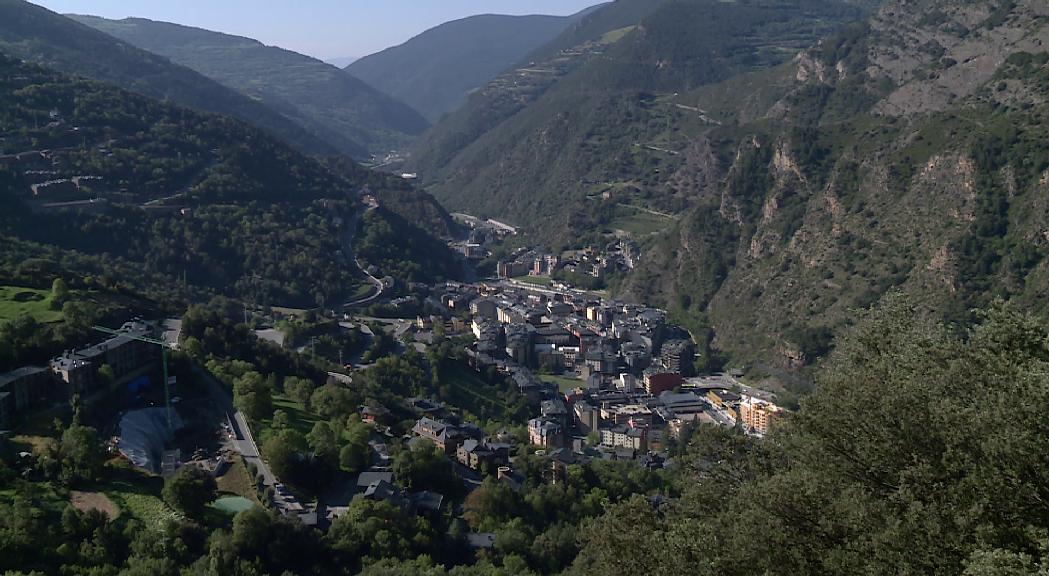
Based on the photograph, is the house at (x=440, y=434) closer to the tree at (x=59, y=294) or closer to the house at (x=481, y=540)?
the house at (x=481, y=540)

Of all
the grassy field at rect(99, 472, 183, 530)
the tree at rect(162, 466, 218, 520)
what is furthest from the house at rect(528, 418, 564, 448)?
the grassy field at rect(99, 472, 183, 530)

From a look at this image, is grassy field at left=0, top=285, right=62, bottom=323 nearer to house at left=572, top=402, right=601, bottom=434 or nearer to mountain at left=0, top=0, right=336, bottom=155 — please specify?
house at left=572, top=402, right=601, bottom=434

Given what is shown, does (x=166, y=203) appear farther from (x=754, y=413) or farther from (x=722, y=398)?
(x=754, y=413)

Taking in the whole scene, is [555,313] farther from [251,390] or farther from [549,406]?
[251,390]

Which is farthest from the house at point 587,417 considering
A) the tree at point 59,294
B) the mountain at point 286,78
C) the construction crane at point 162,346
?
the mountain at point 286,78

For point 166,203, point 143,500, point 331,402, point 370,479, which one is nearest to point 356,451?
point 370,479

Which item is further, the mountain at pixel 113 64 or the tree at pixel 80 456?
the mountain at pixel 113 64

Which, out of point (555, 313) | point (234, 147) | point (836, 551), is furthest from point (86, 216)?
point (836, 551)
